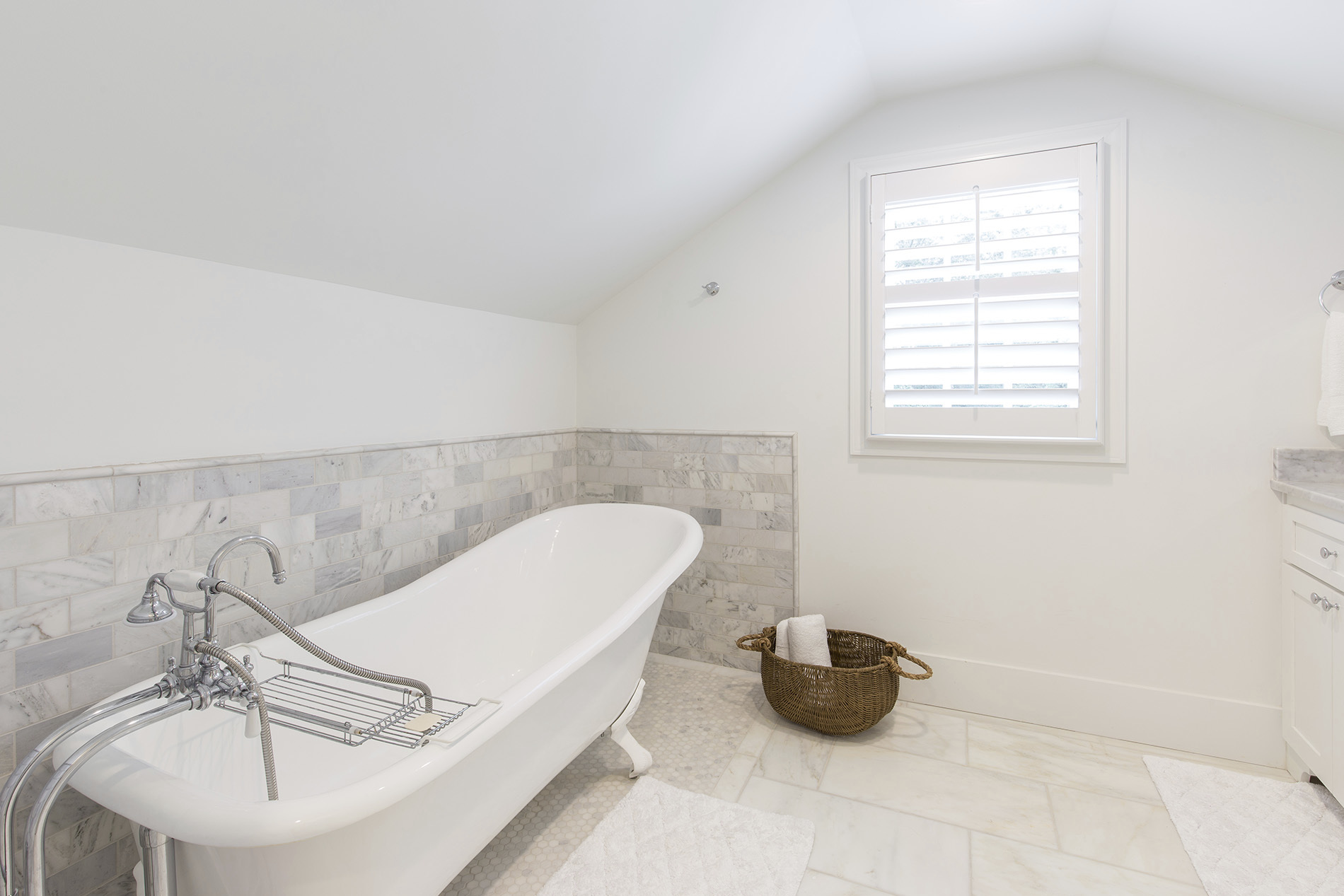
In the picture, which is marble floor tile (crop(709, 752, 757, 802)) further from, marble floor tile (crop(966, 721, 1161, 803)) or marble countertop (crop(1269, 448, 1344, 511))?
marble countertop (crop(1269, 448, 1344, 511))

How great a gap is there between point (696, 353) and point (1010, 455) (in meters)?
1.34

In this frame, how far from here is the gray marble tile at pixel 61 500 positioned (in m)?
1.37

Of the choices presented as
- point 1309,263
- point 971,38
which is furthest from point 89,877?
point 1309,263

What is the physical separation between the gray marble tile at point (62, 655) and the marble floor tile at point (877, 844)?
1.71m

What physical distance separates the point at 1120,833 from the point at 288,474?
8.40 ft

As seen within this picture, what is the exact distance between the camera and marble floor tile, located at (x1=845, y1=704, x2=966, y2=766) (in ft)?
7.59

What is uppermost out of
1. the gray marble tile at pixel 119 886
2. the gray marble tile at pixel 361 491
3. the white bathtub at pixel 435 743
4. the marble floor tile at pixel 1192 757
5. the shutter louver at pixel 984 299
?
the shutter louver at pixel 984 299

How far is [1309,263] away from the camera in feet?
6.84

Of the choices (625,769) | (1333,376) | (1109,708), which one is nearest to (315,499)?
(625,769)

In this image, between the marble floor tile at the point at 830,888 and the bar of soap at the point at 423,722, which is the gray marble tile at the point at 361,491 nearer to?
the bar of soap at the point at 423,722

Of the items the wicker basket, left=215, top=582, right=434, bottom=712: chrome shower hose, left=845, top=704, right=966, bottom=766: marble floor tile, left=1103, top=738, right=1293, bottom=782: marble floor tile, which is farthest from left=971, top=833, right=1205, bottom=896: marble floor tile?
left=215, top=582, right=434, bottom=712: chrome shower hose

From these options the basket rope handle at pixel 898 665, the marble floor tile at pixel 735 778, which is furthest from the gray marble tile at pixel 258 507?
the basket rope handle at pixel 898 665

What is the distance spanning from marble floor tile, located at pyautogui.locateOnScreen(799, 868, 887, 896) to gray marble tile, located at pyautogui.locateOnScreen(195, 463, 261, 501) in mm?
1789

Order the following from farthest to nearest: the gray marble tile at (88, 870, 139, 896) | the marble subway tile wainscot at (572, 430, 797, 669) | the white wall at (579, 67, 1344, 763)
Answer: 1. the marble subway tile wainscot at (572, 430, 797, 669)
2. the white wall at (579, 67, 1344, 763)
3. the gray marble tile at (88, 870, 139, 896)
